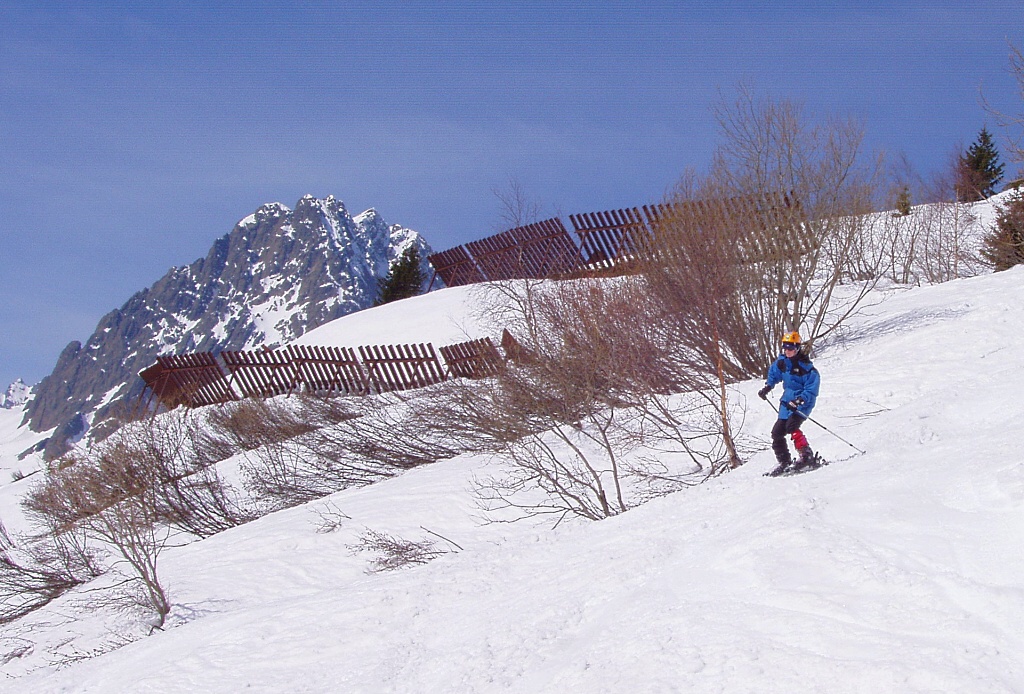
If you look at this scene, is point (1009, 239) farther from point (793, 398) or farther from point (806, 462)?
point (806, 462)

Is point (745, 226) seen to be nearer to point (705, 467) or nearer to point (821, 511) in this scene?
point (705, 467)

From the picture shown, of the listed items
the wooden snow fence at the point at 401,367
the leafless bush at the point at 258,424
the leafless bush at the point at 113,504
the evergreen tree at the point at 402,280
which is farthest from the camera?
the evergreen tree at the point at 402,280

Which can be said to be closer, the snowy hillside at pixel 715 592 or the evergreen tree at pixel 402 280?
the snowy hillside at pixel 715 592

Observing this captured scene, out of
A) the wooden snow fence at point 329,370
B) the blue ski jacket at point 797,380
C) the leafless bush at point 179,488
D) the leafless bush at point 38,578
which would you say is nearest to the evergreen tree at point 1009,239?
the blue ski jacket at point 797,380

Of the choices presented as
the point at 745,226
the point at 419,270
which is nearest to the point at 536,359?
the point at 745,226

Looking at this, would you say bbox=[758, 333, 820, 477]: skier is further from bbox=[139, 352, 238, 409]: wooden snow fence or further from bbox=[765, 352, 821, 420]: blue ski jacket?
bbox=[139, 352, 238, 409]: wooden snow fence

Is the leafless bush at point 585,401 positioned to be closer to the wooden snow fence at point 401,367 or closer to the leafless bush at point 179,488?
the wooden snow fence at point 401,367

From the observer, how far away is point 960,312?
15.7 m

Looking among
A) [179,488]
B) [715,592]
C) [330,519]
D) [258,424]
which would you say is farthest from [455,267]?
[715,592]

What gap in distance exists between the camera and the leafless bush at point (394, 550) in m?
12.0

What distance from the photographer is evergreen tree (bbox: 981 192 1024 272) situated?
21.8 meters

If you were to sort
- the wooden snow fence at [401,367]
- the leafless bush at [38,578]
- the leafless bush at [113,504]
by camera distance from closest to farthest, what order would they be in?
the leafless bush at [113,504]
the leafless bush at [38,578]
the wooden snow fence at [401,367]

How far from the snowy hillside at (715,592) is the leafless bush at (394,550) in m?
0.23

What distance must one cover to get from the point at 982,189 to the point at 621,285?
2628cm
